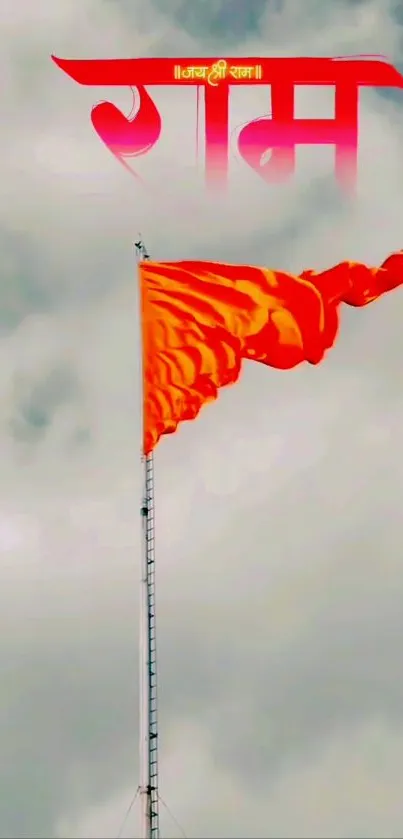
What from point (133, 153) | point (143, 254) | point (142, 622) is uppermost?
point (133, 153)

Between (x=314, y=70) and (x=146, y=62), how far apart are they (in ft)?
23.2

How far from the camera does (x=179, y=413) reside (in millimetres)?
57219

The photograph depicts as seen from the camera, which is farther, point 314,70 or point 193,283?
point 314,70

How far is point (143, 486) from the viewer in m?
57.7

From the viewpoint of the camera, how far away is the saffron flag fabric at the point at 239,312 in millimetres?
58062

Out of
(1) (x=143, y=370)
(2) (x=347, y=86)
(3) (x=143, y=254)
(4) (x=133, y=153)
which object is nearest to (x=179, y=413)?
(1) (x=143, y=370)

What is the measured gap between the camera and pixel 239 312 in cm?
5850

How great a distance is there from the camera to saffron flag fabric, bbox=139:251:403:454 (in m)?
58.1

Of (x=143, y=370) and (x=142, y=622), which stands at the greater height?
(x=143, y=370)

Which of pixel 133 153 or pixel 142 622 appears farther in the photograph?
pixel 133 153

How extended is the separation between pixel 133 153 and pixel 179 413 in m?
14.2

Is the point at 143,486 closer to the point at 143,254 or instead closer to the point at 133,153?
the point at 143,254

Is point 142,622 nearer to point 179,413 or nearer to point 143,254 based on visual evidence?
point 179,413

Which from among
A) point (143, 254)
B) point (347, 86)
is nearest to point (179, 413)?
point (143, 254)
